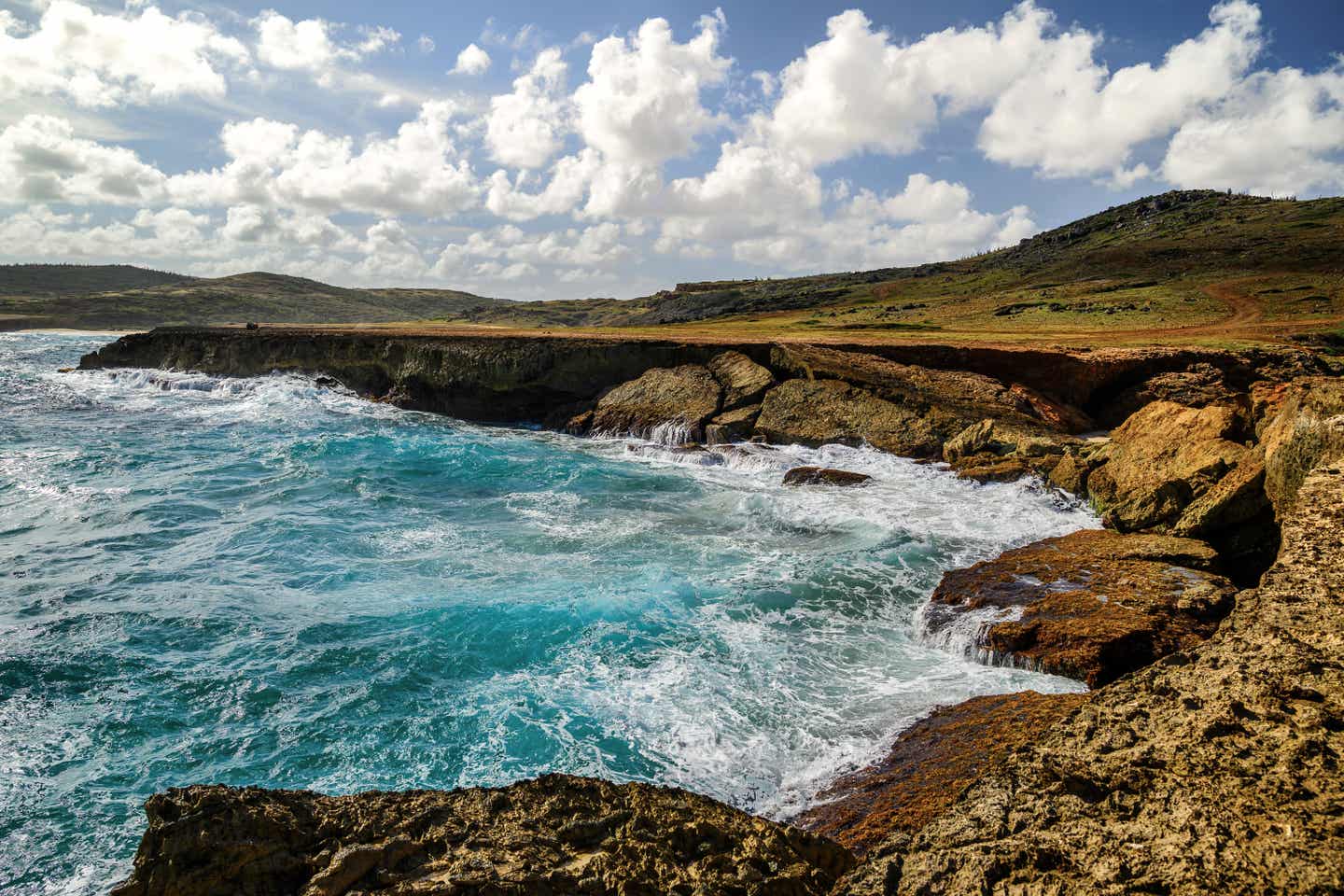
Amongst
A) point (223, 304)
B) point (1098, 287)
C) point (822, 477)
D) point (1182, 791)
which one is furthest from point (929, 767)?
point (223, 304)

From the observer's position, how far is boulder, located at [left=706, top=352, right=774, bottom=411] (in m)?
25.8

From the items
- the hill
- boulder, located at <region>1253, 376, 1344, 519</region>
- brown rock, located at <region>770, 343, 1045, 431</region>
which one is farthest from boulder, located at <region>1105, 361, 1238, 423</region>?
the hill

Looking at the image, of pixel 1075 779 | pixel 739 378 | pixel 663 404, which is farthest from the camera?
pixel 663 404

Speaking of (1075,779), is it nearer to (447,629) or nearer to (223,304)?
(447,629)

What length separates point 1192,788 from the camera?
10.1ft

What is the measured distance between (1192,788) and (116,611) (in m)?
13.6

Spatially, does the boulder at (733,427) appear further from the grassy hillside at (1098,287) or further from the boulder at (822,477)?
the grassy hillside at (1098,287)

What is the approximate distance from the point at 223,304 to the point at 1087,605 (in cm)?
15601

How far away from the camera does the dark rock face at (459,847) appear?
3.63 m

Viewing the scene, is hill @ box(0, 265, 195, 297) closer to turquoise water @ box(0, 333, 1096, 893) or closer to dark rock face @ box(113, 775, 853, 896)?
turquoise water @ box(0, 333, 1096, 893)

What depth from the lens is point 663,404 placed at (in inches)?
1083

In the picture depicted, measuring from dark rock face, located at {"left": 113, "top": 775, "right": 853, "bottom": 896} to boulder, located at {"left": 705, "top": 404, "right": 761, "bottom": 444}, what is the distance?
20.1 metres

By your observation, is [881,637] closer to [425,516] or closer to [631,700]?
[631,700]

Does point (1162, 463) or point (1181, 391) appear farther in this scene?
point (1181, 391)
